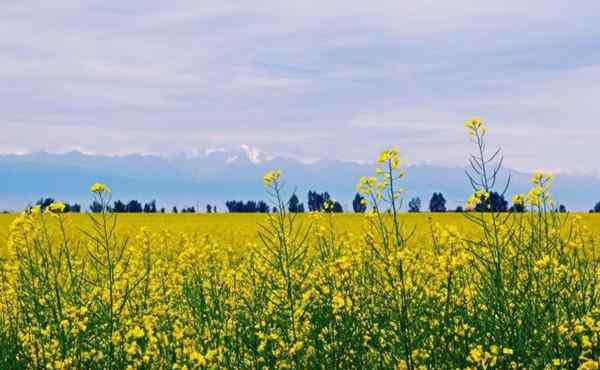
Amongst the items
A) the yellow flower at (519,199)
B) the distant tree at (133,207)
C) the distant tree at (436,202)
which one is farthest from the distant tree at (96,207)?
the distant tree at (133,207)

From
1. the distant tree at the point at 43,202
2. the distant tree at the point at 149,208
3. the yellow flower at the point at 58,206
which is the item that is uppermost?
the distant tree at the point at 149,208

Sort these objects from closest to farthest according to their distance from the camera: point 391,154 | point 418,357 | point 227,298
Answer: point 391,154
point 418,357
point 227,298

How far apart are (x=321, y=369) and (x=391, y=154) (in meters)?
2.23

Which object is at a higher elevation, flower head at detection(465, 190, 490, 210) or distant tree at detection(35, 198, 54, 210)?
distant tree at detection(35, 198, 54, 210)

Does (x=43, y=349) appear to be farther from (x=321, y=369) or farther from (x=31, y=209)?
(x=321, y=369)

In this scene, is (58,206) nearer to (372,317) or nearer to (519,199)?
(372,317)

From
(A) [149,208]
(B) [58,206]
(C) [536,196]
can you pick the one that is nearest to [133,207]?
(A) [149,208]

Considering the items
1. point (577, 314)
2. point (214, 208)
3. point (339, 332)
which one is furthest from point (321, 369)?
point (214, 208)

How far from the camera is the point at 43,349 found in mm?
7133

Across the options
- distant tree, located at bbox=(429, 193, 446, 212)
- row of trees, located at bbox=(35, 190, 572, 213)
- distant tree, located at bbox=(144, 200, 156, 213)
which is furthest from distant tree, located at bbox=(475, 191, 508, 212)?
distant tree, located at bbox=(144, 200, 156, 213)

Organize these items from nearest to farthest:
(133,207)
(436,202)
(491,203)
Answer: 1. (491,203)
2. (436,202)
3. (133,207)

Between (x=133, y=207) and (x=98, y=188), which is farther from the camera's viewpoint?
(x=133, y=207)

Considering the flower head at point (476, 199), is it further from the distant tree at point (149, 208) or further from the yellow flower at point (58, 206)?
the distant tree at point (149, 208)

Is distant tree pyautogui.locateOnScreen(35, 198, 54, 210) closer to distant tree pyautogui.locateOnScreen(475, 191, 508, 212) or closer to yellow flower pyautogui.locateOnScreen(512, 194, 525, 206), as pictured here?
distant tree pyautogui.locateOnScreen(475, 191, 508, 212)
